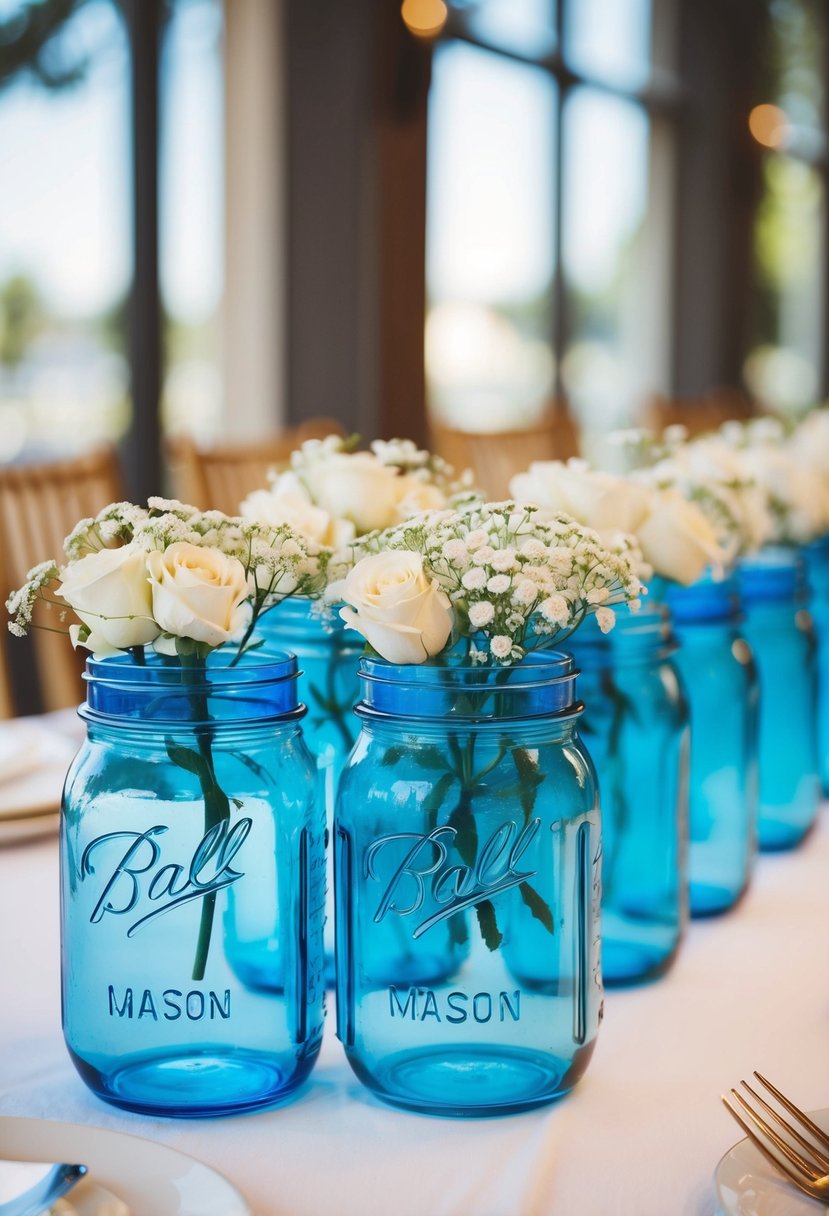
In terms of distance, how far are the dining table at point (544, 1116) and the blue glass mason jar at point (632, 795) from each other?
0.09ft

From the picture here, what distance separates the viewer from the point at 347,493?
0.95 m

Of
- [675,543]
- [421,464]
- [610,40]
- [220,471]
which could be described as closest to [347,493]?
[421,464]

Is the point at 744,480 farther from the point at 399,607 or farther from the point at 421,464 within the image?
the point at 399,607

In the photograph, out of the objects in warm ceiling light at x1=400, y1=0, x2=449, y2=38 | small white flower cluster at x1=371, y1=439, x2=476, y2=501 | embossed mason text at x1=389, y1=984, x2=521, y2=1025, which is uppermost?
warm ceiling light at x1=400, y1=0, x2=449, y2=38

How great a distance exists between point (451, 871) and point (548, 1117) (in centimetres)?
14

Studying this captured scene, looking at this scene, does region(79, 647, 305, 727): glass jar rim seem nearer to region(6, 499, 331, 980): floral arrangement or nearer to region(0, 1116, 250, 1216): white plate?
region(6, 499, 331, 980): floral arrangement

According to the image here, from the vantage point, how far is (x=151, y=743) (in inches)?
27.1

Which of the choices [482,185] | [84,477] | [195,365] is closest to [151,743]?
[84,477]

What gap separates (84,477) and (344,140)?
2.64 metres

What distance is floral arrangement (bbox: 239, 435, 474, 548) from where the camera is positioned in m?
0.90

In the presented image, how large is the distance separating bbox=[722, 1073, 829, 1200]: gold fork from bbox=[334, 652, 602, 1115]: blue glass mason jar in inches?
4.1

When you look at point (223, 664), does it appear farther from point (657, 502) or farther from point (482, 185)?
point (482, 185)

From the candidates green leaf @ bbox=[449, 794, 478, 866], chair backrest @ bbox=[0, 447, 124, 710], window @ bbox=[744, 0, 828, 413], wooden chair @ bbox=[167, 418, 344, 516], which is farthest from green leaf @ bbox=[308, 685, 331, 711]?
window @ bbox=[744, 0, 828, 413]

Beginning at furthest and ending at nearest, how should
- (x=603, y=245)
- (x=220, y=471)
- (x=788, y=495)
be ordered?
1. (x=603, y=245)
2. (x=220, y=471)
3. (x=788, y=495)
